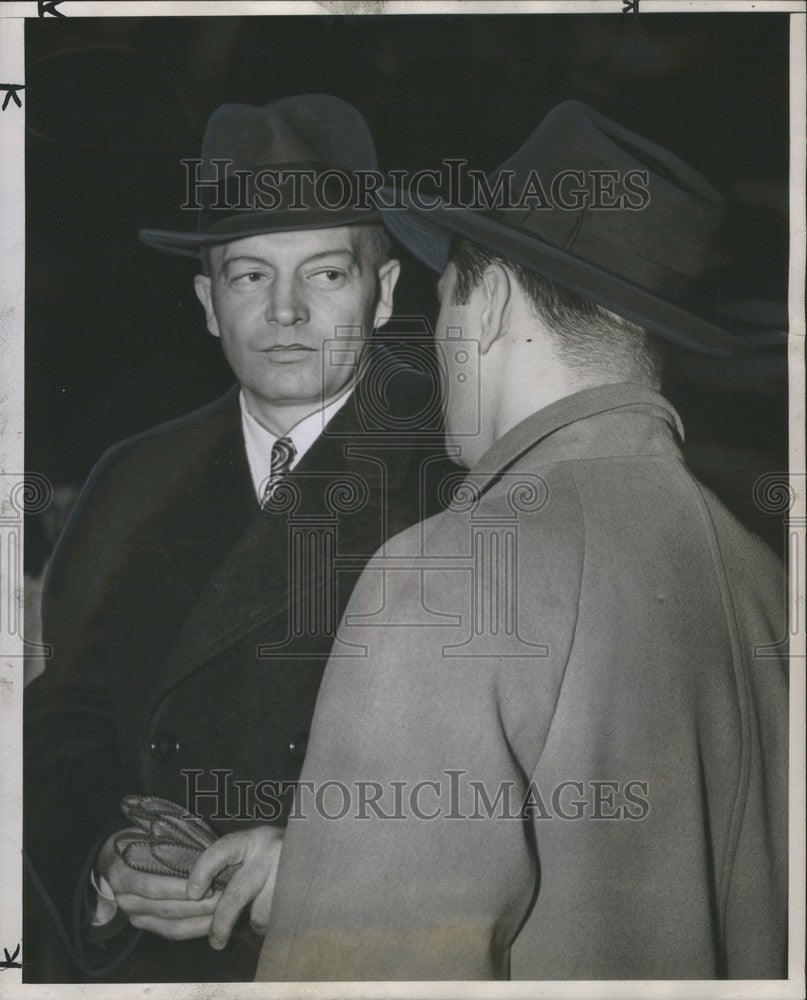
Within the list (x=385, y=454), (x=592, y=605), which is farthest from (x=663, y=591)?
(x=385, y=454)

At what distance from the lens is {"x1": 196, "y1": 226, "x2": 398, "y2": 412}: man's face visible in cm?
219

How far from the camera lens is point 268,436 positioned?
2.22 metres

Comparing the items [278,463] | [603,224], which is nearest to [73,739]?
[278,463]

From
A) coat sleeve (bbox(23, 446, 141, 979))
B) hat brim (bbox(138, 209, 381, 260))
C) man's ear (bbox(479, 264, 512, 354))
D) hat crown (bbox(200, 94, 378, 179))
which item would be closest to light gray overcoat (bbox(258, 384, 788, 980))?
man's ear (bbox(479, 264, 512, 354))

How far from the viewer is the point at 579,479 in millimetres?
2137

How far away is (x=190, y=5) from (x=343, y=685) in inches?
65.3

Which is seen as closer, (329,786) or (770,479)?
(329,786)

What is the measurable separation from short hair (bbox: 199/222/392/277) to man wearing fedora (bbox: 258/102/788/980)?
5 cm

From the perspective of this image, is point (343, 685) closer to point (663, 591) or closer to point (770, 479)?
point (663, 591)

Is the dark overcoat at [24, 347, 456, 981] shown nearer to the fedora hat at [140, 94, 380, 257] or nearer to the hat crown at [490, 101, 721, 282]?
the fedora hat at [140, 94, 380, 257]

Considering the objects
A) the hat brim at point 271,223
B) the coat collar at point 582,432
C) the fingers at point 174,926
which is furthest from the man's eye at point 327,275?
the fingers at point 174,926

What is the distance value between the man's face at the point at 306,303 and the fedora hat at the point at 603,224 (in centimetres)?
14

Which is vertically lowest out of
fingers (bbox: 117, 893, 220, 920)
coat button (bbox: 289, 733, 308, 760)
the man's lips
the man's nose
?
fingers (bbox: 117, 893, 220, 920)

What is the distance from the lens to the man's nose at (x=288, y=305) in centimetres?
219
